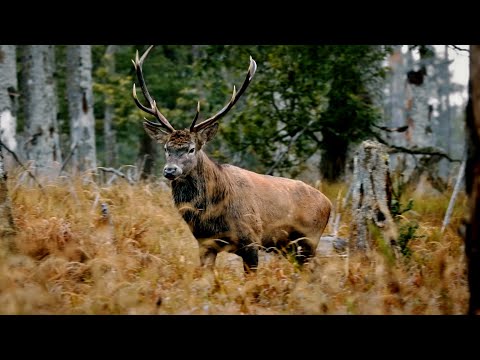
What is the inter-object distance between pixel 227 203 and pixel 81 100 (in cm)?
Result: 900

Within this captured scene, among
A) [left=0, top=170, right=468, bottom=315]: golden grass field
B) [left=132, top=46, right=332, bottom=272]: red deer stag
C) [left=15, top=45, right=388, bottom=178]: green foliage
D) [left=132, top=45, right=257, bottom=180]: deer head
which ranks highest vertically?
[left=15, top=45, right=388, bottom=178]: green foliage

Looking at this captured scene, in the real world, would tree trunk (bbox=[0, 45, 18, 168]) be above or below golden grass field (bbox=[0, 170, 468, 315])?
above

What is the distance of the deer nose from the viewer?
6031mm

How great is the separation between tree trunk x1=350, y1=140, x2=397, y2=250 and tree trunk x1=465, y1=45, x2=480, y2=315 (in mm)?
2169

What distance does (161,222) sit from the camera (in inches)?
279

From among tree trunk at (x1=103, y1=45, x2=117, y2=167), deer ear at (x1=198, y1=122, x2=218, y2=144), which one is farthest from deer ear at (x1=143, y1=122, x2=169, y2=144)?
tree trunk at (x1=103, y1=45, x2=117, y2=167)

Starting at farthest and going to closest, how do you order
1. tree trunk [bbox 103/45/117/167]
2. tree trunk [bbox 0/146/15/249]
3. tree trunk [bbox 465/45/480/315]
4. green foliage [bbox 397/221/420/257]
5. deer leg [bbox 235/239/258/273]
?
tree trunk [bbox 103/45/117/167] < deer leg [bbox 235/239/258/273] < green foliage [bbox 397/221/420/257] < tree trunk [bbox 0/146/15/249] < tree trunk [bbox 465/45/480/315]

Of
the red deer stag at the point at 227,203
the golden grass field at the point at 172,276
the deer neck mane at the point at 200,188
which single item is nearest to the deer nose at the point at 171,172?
the red deer stag at the point at 227,203

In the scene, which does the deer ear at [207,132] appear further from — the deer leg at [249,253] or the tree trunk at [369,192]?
the tree trunk at [369,192]

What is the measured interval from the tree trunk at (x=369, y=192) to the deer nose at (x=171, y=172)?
1725mm

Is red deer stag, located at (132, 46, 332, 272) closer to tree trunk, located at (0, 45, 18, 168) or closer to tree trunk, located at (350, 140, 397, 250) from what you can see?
tree trunk, located at (350, 140, 397, 250)

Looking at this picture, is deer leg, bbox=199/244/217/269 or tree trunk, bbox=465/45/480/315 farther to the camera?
deer leg, bbox=199/244/217/269

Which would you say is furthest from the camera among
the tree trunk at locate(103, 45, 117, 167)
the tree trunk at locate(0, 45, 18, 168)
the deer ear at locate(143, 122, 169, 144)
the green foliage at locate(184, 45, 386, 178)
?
the tree trunk at locate(103, 45, 117, 167)
